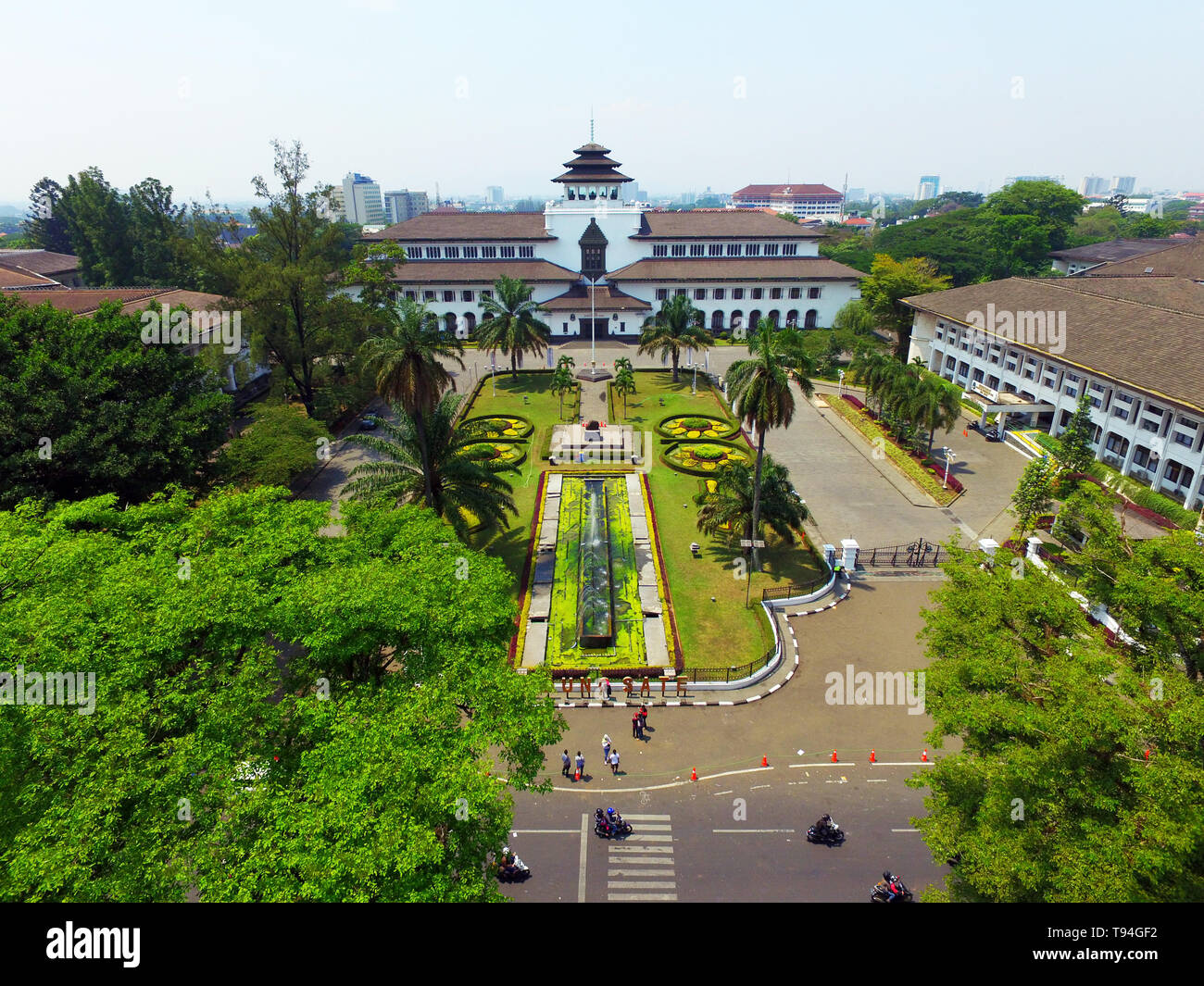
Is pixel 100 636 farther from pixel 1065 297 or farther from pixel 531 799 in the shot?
pixel 1065 297

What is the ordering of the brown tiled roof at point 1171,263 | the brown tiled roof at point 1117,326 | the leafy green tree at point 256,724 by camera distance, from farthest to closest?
the brown tiled roof at point 1171,263 < the brown tiled roof at point 1117,326 < the leafy green tree at point 256,724

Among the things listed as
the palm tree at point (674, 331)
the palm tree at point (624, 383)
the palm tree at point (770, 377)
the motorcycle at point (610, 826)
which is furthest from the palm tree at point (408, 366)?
the palm tree at point (674, 331)

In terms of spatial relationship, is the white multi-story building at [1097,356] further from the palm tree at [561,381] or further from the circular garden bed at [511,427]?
the circular garden bed at [511,427]

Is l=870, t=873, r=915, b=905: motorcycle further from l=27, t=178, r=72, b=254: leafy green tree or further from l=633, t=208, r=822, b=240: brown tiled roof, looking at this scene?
l=27, t=178, r=72, b=254: leafy green tree

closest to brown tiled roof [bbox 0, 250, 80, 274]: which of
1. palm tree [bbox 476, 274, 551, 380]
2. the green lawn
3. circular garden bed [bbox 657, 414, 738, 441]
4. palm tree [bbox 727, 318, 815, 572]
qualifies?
palm tree [bbox 476, 274, 551, 380]

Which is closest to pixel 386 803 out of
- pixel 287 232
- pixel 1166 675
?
pixel 1166 675

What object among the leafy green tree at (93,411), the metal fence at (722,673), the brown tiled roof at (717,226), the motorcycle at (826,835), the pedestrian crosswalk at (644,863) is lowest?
the pedestrian crosswalk at (644,863)

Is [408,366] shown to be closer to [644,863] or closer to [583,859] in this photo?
[583,859]
